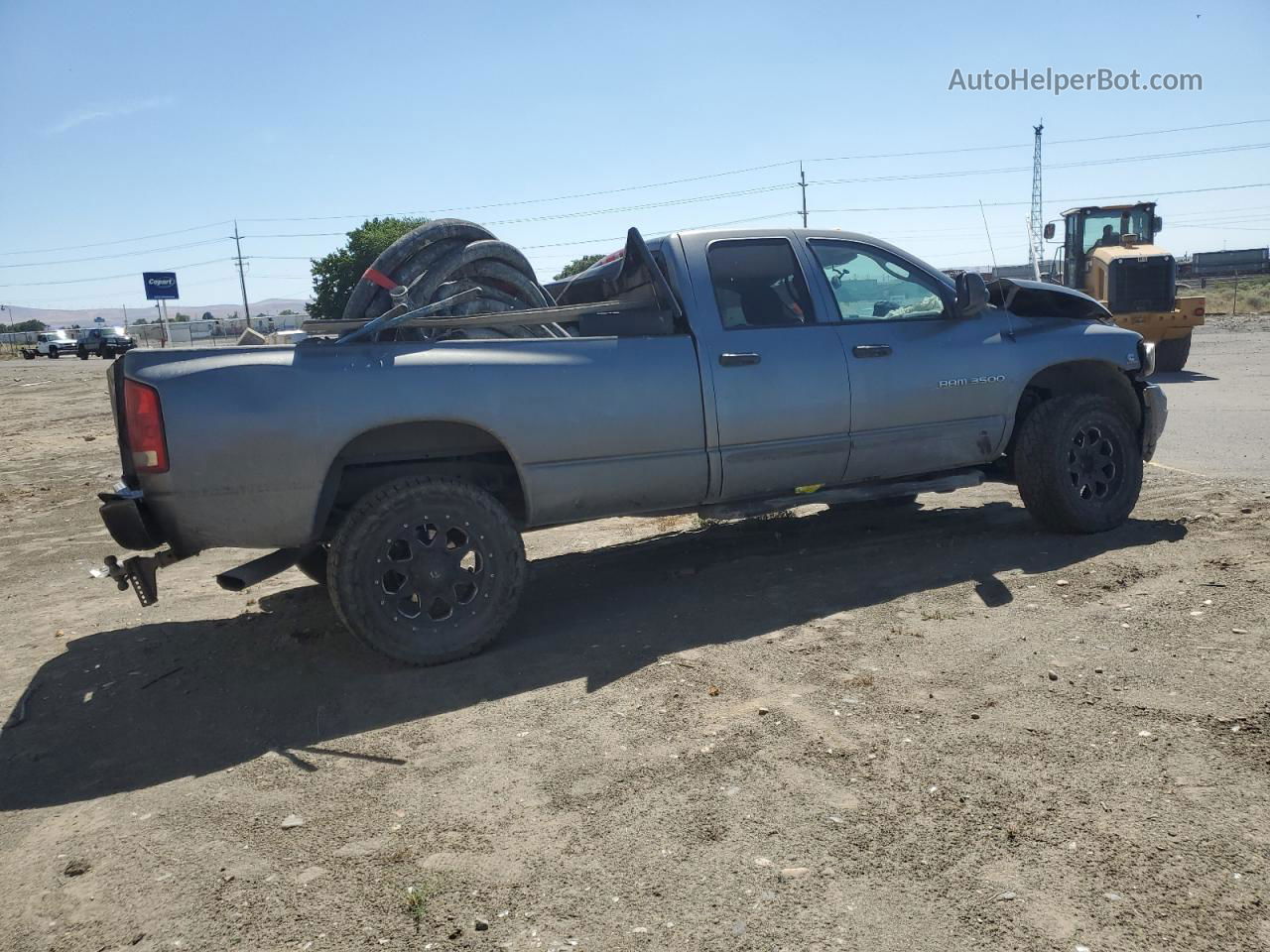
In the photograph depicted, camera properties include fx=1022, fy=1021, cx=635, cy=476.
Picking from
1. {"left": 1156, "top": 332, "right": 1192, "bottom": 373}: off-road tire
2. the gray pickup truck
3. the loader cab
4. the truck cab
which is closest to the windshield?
the loader cab

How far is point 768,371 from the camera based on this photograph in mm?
5562

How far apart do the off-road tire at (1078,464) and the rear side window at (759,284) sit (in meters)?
1.68

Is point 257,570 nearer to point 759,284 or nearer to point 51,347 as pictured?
point 759,284

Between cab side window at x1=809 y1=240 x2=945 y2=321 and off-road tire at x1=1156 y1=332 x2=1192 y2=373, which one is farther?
off-road tire at x1=1156 y1=332 x2=1192 y2=373

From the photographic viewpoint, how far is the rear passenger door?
5.49 meters

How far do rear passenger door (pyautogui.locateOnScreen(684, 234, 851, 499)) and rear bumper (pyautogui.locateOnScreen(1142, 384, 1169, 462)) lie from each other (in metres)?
2.25

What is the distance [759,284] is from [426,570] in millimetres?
2575

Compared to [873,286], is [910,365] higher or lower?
lower

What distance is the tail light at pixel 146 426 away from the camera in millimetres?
4426

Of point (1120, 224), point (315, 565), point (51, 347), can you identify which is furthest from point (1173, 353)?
point (51, 347)

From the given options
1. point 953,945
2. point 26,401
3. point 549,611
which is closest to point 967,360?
point 549,611

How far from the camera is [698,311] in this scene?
5.57 m

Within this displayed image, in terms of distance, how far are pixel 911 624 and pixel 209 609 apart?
4.04 m

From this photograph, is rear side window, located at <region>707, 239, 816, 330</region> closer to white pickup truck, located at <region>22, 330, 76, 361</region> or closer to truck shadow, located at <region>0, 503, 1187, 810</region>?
truck shadow, located at <region>0, 503, 1187, 810</region>
